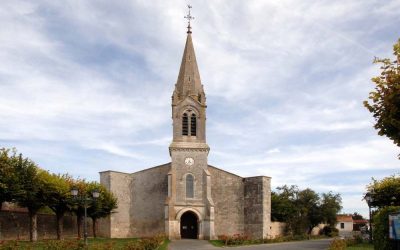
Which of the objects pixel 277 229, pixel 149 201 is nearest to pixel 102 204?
pixel 149 201

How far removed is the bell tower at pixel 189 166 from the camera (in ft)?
159

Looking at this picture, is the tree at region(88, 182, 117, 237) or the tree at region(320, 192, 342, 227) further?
the tree at region(320, 192, 342, 227)

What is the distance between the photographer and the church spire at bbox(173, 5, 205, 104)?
5266cm

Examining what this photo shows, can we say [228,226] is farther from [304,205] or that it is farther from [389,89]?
[389,89]

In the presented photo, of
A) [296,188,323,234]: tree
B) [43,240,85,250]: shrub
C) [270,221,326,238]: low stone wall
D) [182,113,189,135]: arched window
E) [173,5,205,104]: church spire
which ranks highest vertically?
[173,5,205,104]: church spire

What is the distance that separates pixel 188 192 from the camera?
49.6 metres

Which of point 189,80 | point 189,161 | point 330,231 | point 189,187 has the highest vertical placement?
point 189,80

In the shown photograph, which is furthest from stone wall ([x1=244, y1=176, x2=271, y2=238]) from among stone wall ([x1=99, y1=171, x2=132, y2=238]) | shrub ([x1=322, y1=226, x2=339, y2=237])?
shrub ([x1=322, y1=226, x2=339, y2=237])

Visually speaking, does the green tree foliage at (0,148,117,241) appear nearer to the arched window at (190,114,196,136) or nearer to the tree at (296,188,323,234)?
the arched window at (190,114,196,136)

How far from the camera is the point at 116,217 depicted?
52.4 m

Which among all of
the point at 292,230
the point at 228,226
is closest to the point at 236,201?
the point at 228,226

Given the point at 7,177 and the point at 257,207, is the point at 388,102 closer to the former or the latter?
the point at 7,177

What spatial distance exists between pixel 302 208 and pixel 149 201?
2065 cm

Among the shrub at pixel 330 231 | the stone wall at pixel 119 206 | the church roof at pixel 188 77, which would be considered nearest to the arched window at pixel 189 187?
the stone wall at pixel 119 206
